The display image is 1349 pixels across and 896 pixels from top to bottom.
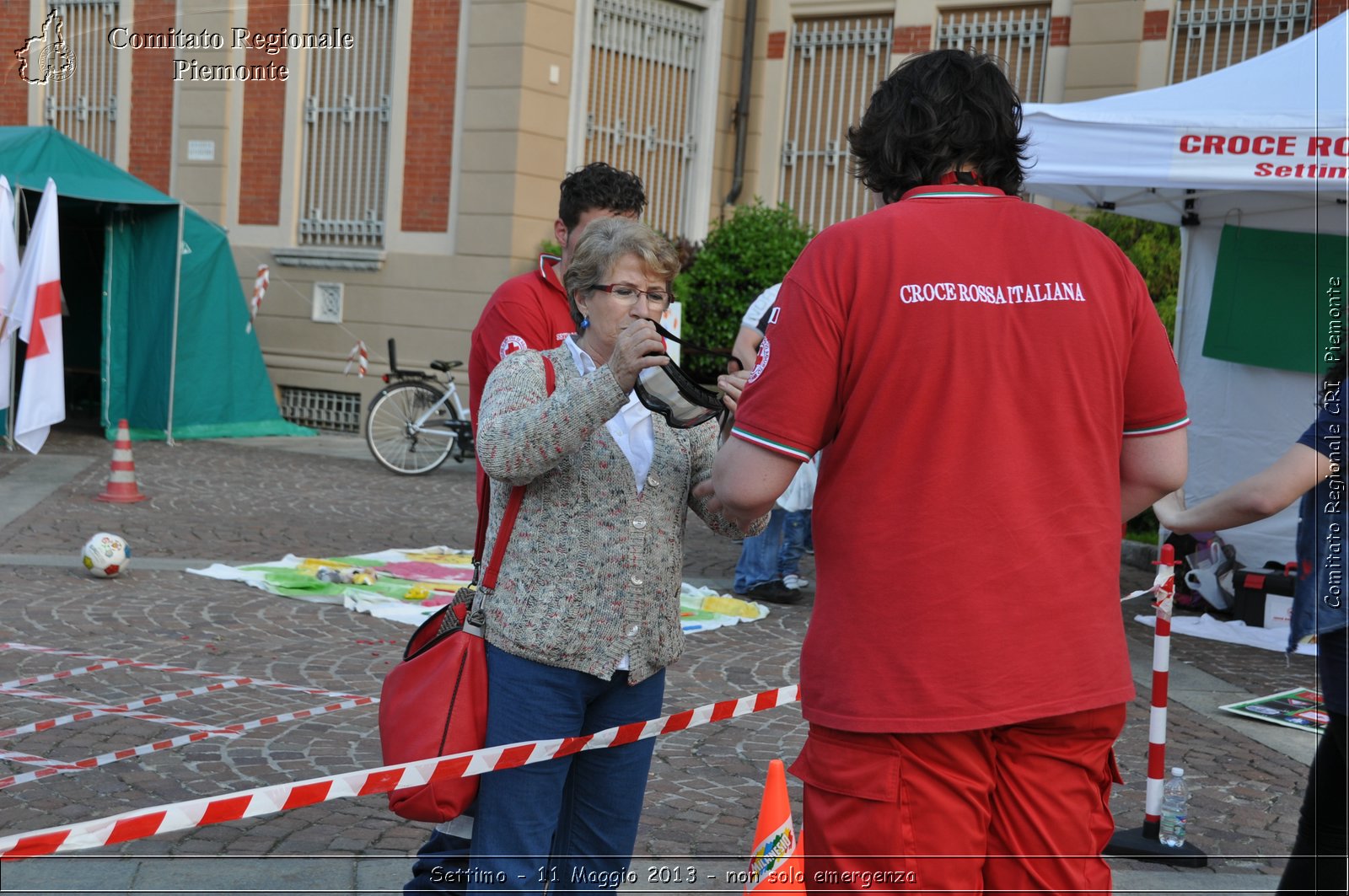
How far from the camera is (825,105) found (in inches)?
699

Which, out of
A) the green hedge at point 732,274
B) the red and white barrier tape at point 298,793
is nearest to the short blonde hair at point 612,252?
the red and white barrier tape at point 298,793

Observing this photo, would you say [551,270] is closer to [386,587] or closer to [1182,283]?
[386,587]

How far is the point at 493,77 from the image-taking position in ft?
50.5

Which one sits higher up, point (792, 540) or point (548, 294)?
point (548, 294)

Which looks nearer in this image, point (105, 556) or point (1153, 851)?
point (1153, 851)

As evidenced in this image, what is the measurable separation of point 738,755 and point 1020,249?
3298 millimetres

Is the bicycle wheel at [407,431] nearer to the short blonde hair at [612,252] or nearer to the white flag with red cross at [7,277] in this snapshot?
the white flag with red cross at [7,277]

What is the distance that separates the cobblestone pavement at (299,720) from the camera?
4094 millimetres

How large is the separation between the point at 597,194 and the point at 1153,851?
8.65ft

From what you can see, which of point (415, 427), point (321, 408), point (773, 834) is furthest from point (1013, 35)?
point (773, 834)

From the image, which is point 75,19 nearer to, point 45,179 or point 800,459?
point 45,179

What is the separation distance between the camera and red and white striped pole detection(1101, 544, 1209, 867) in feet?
13.9

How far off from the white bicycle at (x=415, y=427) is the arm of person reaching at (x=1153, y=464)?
10806 mm

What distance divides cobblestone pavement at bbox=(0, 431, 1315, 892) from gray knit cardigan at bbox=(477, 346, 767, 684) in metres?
0.96
